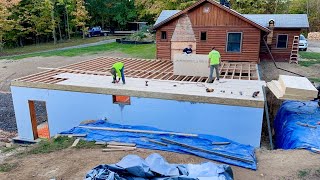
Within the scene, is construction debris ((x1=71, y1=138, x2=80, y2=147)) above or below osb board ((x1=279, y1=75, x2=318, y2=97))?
below

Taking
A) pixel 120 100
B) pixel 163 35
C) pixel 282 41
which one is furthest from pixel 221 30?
pixel 120 100

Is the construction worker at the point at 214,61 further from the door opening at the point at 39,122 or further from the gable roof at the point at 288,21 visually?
the gable roof at the point at 288,21

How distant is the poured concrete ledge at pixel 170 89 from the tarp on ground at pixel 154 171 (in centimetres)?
314

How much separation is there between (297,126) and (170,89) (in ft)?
14.8

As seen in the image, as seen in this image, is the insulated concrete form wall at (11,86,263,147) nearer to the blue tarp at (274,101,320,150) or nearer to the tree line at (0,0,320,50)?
the blue tarp at (274,101,320,150)

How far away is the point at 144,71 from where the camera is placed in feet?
45.7

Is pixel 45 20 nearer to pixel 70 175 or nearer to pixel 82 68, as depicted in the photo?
pixel 82 68

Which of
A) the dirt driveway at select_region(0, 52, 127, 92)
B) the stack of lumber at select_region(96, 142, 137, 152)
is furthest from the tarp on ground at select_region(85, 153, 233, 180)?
the dirt driveway at select_region(0, 52, 127, 92)

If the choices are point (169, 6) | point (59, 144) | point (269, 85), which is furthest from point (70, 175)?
point (169, 6)

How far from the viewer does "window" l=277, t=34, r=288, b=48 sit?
19.3 metres

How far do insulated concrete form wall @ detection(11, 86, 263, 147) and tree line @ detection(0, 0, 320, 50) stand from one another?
2192 centimetres

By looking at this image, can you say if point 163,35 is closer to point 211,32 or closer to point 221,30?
point 211,32

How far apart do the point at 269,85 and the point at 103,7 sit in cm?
3876

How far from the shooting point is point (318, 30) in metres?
A: 37.4
